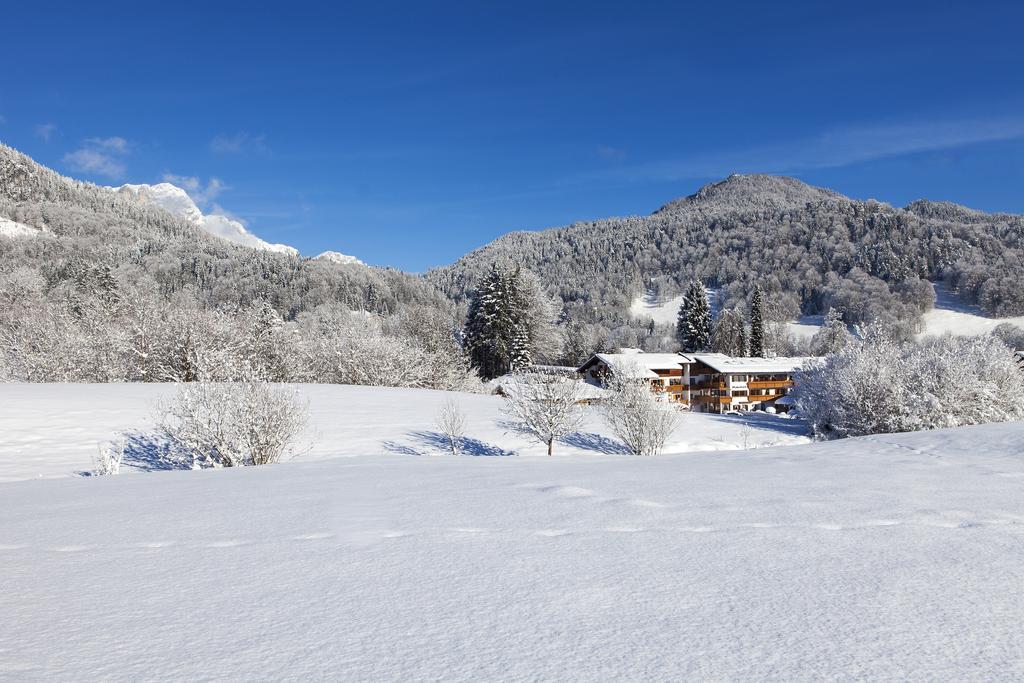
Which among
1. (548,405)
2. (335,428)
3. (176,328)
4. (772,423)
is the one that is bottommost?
(772,423)

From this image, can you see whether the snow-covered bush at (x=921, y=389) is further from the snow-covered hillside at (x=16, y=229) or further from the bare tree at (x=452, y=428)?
the snow-covered hillside at (x=16, y=229)

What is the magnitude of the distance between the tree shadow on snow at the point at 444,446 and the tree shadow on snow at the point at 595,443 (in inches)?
145

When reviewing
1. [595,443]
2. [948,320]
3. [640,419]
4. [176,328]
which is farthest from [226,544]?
[948,320]

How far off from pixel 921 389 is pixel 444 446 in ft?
76.3

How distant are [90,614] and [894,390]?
33555mm

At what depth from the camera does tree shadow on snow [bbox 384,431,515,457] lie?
24828mm

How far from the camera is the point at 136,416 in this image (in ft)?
81.9

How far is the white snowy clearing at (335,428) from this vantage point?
20.4 meters

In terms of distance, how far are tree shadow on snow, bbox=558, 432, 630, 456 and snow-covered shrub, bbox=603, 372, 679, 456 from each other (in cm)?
78

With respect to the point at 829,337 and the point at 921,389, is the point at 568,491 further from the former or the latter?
the point at 829,337

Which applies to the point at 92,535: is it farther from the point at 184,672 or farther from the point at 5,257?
the point at 5,257

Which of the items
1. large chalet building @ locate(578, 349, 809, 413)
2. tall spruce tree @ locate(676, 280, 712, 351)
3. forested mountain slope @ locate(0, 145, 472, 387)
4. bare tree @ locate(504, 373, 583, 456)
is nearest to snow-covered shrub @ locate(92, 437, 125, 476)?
forested mountain slope @ locate(0, 145, 472, 387)

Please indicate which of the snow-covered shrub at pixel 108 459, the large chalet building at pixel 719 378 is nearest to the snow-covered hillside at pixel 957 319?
the large chalet building at pixel 719 378

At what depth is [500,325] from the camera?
56281 millimetres
